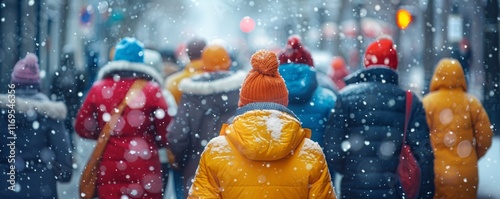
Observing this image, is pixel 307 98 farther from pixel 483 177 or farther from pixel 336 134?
pixel 483 177

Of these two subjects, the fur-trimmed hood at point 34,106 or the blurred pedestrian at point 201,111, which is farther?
the blurred pedestrian at point 201,111

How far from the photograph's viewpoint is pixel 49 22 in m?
27.1

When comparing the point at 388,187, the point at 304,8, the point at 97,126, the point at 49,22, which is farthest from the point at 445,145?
the point at 304,8

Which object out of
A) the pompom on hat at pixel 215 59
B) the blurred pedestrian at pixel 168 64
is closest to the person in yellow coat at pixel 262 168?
the pompom on hat at pixel 215 59

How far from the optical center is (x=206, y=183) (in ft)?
16.0

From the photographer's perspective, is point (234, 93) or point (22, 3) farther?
point (22, 3)

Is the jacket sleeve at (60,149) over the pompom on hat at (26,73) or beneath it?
beneath

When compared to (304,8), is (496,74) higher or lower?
higher

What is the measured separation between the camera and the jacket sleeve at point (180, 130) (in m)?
8.03

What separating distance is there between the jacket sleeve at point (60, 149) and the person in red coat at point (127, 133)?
15 centimetres

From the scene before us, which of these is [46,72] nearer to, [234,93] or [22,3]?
[22,3]

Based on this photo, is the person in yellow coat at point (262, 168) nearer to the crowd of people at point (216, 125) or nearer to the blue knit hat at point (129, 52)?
the crowd of people at point (216, 125)

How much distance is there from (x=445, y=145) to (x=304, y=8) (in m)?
46.0

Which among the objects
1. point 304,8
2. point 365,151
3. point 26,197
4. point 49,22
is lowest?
point 304,8
